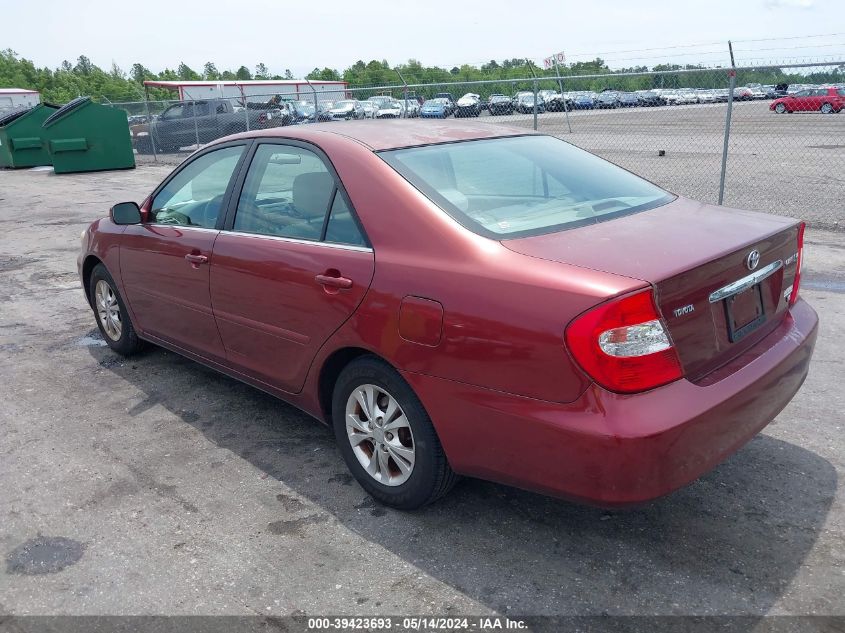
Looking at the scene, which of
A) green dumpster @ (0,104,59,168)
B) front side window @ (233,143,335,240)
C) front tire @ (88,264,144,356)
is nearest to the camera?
front side window @ (233,143,335,240)

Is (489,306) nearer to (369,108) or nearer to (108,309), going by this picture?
(108,309)

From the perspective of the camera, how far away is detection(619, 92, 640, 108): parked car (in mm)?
14812

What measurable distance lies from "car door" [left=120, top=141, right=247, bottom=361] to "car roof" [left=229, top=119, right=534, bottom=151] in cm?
38

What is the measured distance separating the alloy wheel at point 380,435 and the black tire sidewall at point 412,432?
0.09 feet

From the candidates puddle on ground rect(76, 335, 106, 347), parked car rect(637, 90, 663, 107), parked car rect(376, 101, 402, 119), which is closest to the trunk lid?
puddle on ground rect(76, 335, 106, 347)

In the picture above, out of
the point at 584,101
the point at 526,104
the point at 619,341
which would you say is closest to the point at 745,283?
the point at 619,341

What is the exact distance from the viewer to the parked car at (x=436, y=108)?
16.2 m

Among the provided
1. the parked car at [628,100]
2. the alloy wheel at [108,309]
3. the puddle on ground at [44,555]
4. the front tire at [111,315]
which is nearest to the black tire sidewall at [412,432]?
the puddle on ground at [44,555]

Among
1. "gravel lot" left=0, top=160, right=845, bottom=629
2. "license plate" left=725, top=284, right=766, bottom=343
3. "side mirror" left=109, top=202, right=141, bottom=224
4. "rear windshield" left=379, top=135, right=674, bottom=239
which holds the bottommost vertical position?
"gravel lot" left=0, top=160, right=845, bottom=629

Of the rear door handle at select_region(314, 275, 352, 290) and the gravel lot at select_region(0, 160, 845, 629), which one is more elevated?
the rear door handle at select_region(314, 275, 352, 290)

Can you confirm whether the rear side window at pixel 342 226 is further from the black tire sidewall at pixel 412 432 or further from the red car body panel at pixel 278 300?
the black tire sidewall at pixel 412 432

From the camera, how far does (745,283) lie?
2.89 metres

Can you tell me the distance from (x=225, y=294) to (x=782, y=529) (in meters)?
2.75

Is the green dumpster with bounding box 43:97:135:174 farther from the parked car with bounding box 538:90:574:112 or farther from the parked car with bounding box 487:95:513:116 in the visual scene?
the parked car with bounding box 538:90:574:112
